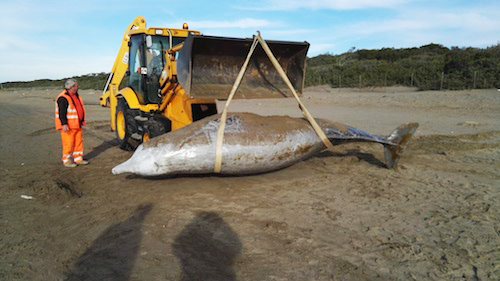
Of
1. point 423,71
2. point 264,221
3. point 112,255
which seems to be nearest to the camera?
point 112,255

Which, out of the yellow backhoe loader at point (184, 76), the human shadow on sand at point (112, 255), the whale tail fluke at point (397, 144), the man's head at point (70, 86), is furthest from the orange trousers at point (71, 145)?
the whale tail fluke at point (397, 144)

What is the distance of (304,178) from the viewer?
19.2 ft

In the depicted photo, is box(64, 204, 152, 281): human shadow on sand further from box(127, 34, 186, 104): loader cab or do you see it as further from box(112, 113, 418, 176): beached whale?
box(127, 34, 186, 104): loader cab

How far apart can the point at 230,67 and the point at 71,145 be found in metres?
3.33

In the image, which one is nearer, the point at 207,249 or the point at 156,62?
the point at 207,249

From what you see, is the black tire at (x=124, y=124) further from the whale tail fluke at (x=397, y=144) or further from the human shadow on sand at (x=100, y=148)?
the whale tail fluke at (x=397, y=144)

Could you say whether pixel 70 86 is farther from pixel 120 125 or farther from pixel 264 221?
pixel 264 221

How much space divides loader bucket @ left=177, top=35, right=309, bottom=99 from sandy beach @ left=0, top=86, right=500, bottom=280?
1.41 meters

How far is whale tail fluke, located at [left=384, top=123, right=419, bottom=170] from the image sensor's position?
599cm

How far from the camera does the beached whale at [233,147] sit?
4883mm

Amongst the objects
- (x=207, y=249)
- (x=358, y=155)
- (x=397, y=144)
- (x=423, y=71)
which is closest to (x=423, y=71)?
(x=423, y=71)

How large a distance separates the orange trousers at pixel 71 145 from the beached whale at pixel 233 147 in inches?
91.9

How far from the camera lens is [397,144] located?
19.8 ft

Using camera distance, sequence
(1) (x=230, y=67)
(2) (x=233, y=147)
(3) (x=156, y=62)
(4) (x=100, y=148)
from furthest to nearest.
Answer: (4) (x=100, y=148)
(3) (x=156, y=62)
(1) (x=230, y=67)
(2) (x=233, y=147)
